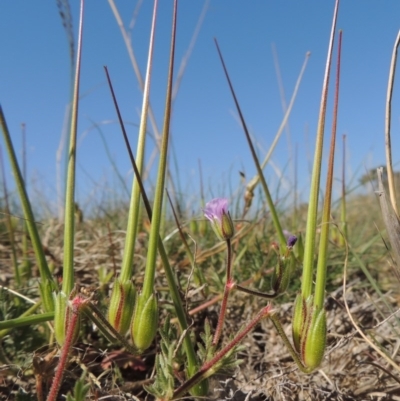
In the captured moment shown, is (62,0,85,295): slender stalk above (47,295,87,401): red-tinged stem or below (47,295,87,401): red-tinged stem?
above

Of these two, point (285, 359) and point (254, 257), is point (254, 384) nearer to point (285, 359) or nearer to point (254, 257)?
point (285, 359)

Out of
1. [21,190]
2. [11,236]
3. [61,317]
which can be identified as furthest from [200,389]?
[11,236]

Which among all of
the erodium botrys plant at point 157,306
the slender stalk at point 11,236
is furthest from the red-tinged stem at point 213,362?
the slender stalk at point 11,236

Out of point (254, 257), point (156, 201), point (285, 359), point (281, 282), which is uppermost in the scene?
point (156, 201)

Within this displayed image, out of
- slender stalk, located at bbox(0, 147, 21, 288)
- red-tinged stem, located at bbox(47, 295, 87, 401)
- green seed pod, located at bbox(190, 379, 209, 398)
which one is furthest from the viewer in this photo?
slender stalk, located at bbox(0, 147, 21, 288)

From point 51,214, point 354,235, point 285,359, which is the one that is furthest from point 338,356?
point 51,214

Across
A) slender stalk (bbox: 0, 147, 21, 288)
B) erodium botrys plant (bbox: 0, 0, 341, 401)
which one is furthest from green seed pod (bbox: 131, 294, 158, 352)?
slender stalk (bbox: 0, 147, 21, 288)

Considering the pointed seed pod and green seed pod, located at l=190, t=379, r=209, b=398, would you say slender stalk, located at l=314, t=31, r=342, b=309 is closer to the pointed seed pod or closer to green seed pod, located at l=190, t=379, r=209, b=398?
green seed pod, located at l=190, t=379, r=209, b=398
